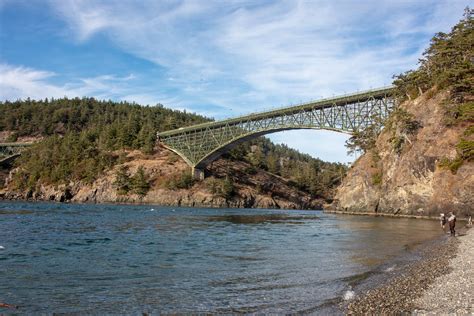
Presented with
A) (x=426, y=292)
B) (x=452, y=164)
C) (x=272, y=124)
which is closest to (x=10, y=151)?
(x=272, y=124)

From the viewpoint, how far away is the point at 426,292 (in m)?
11.5

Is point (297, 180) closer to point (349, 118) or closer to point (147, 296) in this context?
point (349, 118)

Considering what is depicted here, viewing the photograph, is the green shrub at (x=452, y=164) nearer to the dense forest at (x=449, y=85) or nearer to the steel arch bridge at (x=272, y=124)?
the dense forest at (x=449, y=85)

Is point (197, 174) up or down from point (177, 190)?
up

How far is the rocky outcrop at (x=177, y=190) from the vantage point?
109500 millimetres

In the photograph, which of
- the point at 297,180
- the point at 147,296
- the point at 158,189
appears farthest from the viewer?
the point at 297,180

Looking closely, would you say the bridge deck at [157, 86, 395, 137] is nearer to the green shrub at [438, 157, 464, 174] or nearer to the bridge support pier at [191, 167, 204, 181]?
the bridge support pier at [191, 167, 204, 181]

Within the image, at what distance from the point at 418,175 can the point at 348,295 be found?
1928 inches

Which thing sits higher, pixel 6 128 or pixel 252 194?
pixel 6 128

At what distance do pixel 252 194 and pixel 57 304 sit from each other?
10722 cm

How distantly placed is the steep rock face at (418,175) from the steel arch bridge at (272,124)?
9.16 m

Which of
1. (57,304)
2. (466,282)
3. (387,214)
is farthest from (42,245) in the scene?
(387,214)

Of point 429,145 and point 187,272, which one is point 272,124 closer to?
point 429,145

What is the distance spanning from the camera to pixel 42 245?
24125 mm
